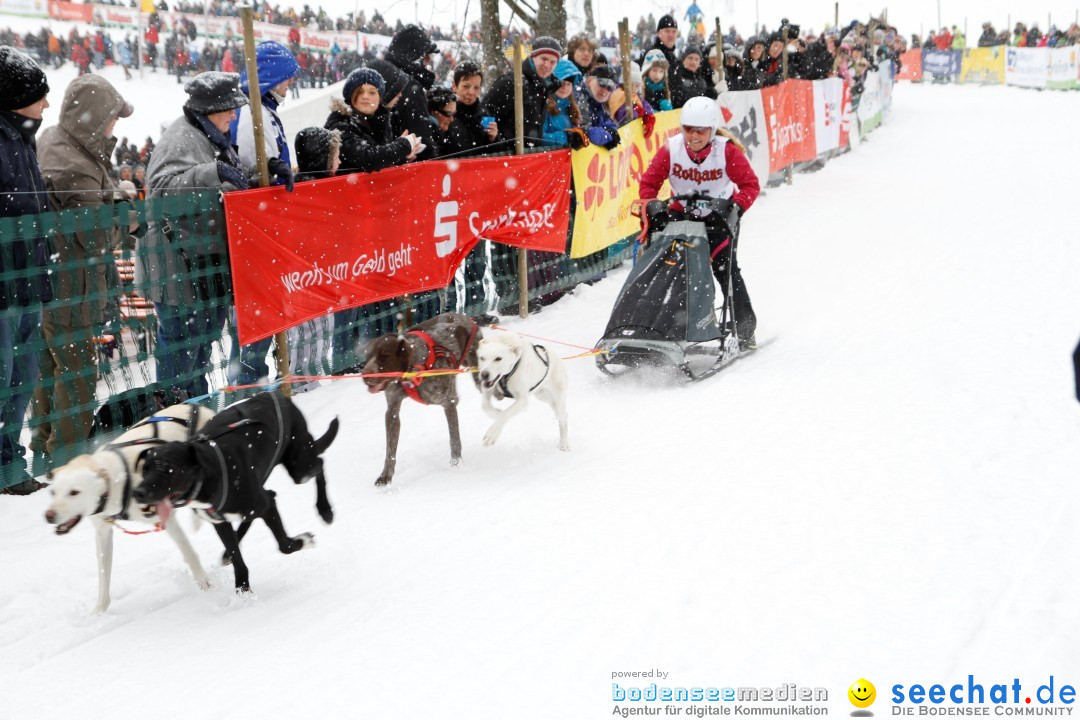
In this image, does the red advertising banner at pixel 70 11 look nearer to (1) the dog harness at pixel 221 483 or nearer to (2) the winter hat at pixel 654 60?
(2) the winter hat at pixel 654 60

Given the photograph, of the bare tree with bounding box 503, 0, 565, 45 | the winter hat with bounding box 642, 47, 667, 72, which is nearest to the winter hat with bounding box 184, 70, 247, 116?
the winter hat with bounding box 642, 47, 667, 72

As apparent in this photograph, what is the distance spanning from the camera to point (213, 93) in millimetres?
5254

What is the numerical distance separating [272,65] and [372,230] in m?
1.16

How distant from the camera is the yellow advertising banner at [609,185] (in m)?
8.73

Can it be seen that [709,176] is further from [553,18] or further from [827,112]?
[827,112]

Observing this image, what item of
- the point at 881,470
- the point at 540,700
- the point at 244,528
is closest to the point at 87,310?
the point at 244,528

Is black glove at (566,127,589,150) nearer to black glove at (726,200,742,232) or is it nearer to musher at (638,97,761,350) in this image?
musher at (638,97,761,350)

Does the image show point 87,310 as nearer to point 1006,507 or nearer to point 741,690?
point 741,690

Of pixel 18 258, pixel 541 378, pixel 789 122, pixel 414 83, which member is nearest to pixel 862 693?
pixel 541 378

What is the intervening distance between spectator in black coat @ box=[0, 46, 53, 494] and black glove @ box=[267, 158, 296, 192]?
129cm

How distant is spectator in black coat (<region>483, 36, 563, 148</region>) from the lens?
27.2ft

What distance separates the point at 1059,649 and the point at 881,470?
1640mm

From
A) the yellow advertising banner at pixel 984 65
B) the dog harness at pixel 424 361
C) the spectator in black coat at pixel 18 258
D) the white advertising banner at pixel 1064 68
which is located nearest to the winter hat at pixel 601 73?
the dog harness at pixel 424 361

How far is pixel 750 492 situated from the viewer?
4484 mm
